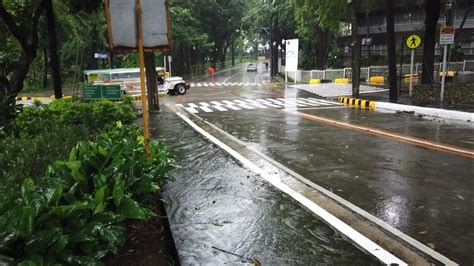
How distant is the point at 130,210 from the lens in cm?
384

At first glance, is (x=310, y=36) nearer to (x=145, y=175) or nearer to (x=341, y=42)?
(x=341, y=42)

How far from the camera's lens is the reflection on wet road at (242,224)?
Result: 4.24 m

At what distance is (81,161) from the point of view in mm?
4426

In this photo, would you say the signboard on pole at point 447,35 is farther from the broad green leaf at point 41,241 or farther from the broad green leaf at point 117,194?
the broad green leaf at point 41,241

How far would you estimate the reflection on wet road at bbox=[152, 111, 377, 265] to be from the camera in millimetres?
4242

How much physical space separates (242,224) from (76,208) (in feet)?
7.38

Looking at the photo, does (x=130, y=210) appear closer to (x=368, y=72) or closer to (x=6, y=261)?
(x=6, y=261)

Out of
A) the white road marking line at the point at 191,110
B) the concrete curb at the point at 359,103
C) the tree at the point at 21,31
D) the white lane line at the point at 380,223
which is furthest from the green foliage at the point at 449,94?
the tree at the point at 21,31

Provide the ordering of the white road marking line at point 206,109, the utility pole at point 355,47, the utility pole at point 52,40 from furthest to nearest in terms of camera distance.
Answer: the utility pole at point 355,47 < the white road marking line at point 206,109 < the utility pole at point 52,40

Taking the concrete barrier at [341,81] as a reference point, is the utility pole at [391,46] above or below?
above

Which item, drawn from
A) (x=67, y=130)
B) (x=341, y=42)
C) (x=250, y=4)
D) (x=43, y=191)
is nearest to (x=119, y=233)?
(x=43, y=191)

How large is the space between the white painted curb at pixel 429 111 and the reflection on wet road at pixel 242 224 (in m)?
9.95

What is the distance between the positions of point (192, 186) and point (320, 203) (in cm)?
198

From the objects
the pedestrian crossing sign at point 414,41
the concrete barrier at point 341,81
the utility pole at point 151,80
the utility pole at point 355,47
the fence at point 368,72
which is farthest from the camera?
the concrete barrier at point 341,81
